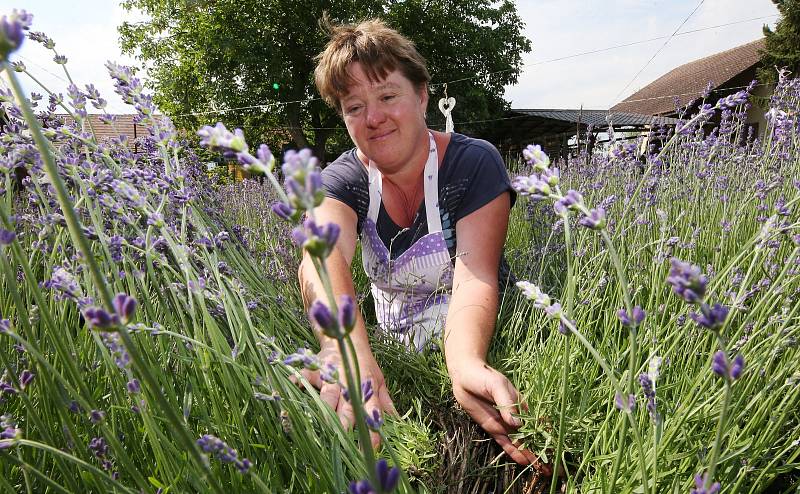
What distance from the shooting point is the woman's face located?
84.4 inches

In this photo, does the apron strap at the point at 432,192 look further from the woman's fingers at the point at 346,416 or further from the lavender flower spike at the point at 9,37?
the lavender flower spike at the point at 9,37

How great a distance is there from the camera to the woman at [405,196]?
196 centimetres

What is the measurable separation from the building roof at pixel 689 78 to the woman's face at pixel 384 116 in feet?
75.0

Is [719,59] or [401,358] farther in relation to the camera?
[719,59]

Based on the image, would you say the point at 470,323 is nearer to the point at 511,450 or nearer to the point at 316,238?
the point at 511,450

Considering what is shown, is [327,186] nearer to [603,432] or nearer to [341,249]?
[341,249]

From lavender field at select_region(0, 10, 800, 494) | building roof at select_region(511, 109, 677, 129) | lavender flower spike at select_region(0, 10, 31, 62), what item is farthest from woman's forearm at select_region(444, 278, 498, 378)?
building roof at select_region(511, 109, 677, 129)

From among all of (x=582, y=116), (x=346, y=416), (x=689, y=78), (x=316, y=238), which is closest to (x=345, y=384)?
(x=346, y=416)

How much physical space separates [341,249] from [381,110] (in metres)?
0.56

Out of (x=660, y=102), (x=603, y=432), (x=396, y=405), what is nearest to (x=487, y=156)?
(x=396, y=405)

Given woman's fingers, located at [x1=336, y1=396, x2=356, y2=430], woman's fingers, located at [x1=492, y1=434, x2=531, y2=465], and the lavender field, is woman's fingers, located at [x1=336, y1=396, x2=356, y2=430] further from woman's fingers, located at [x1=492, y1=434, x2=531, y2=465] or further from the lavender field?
woman's fingers, located at [x1=492, y1=434, x2=531, y2=465]

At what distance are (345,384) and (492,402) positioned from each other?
418 millimetres

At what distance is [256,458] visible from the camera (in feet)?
3.43

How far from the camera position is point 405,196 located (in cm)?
242
